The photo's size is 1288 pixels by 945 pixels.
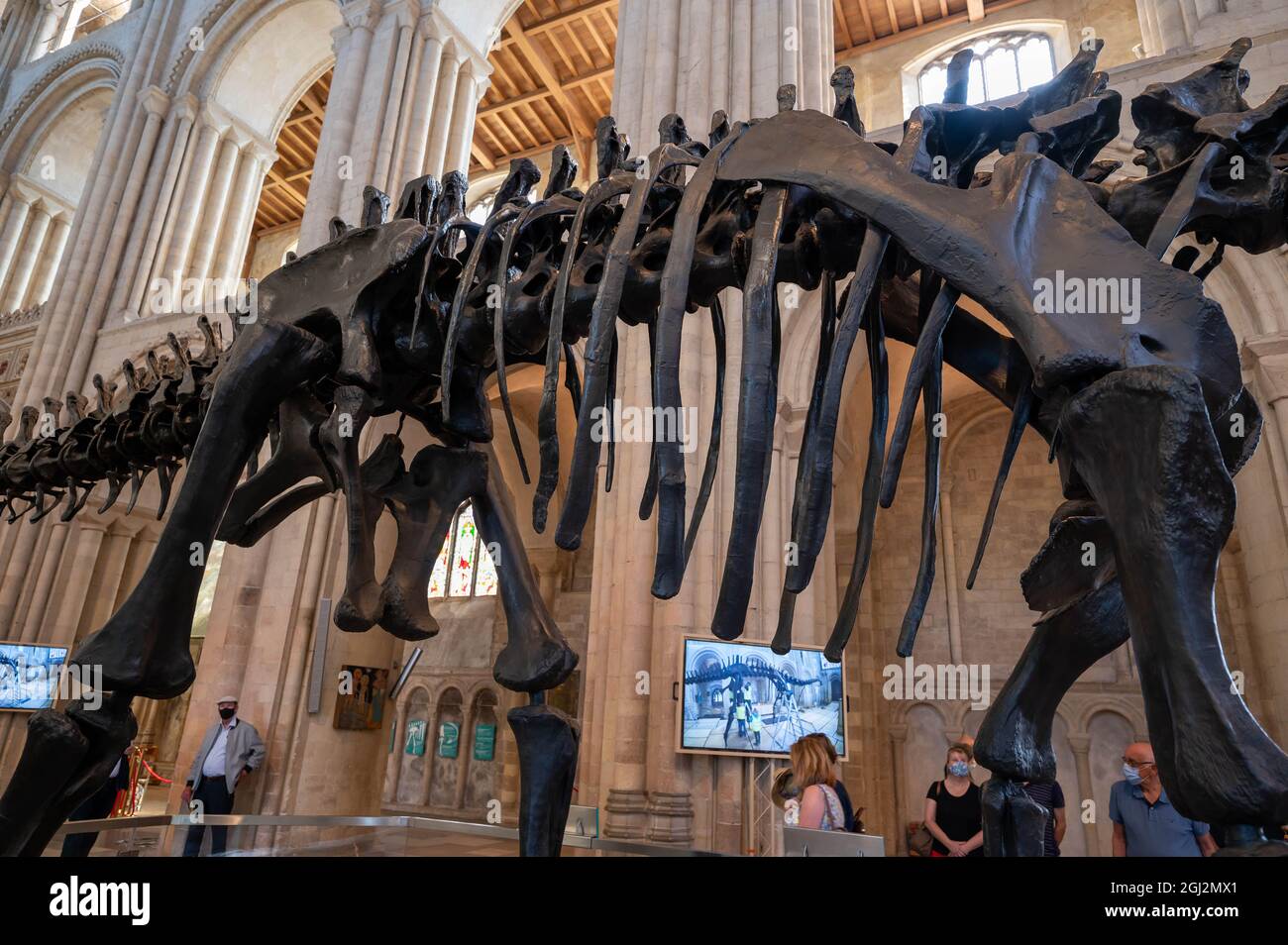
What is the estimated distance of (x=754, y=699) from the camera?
20.9 feet

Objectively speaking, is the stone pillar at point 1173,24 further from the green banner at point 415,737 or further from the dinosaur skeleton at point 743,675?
the green banner at point 415,737

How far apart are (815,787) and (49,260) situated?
2021 cm

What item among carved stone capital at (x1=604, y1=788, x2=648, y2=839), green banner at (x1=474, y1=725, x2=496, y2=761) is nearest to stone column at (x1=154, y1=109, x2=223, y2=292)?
green banner at (x1=474, y1=725, x2=496, y2=761)

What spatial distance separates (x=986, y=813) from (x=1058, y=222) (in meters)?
1.35

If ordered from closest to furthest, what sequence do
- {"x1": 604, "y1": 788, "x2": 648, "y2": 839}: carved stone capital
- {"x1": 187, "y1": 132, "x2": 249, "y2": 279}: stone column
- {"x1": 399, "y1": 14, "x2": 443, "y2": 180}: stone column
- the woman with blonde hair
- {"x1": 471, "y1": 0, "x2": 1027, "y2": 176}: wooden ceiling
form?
the woman with blonde hair, {"x1": 604, "y1": 788, "x2": 648, "y2": 839}: carved stone capital, {"x1": 399, "y1": 14, "x2": 443, "y2": 180}: stone column, {"x1": 187, "y1": 132, "x2": 249, "y2": 279}: stone column, {"x1": 471, "y1": 0, "x2": 1027, "y2": 176}: wooden ceiling

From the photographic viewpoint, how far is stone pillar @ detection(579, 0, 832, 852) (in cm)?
675

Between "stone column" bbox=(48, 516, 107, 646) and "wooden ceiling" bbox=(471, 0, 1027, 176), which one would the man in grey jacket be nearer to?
"stone column" bbox=(48, 516, 107, 646)

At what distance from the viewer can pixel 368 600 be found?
110 inches

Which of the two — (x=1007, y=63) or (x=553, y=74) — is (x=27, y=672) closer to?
(x=553, y=74)

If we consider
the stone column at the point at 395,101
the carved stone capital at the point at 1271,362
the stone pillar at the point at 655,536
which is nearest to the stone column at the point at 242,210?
the stone column at the point at 395,101

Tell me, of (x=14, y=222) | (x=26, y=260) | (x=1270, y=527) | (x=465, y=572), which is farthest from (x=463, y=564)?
(x=1270, y=527)

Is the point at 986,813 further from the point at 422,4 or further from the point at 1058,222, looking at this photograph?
the point at 422,4

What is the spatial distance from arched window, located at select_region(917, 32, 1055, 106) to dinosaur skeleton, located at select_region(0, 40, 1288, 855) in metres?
14.6

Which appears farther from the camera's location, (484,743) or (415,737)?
(415,737)
